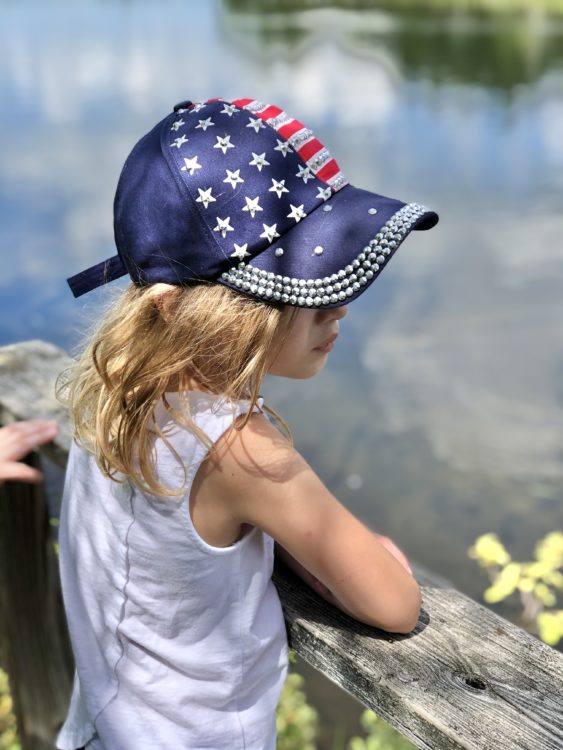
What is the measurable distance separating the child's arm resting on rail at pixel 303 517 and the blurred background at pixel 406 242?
1.45 ft

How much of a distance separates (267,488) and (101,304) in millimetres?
499

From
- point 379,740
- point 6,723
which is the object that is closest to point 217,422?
point 379,740

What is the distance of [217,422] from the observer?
1.28m

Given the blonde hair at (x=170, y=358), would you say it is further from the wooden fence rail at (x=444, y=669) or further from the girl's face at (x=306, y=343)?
the wooden fence rail at (x=444, y=669)

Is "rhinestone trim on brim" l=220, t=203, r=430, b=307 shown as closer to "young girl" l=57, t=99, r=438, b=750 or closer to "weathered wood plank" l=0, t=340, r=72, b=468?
"young girl" l=57, t=99, r=438, b=750

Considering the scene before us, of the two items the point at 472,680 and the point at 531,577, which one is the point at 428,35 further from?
the point at 472,680

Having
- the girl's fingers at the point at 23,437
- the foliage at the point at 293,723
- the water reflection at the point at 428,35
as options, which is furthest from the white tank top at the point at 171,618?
A: the water reflection at the point at 428,35

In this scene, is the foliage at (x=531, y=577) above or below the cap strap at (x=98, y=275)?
below

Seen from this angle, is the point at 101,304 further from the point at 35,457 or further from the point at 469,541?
the point at 469,541

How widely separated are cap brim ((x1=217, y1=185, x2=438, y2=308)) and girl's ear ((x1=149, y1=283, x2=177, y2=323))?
9cm

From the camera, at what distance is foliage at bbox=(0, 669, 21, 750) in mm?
2615

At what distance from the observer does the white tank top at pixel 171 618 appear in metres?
1.33

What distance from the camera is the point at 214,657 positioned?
4.63 ft

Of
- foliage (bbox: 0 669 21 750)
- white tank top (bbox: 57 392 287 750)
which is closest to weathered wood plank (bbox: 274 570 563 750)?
white tank top (bbox: 57 392 287 750)
